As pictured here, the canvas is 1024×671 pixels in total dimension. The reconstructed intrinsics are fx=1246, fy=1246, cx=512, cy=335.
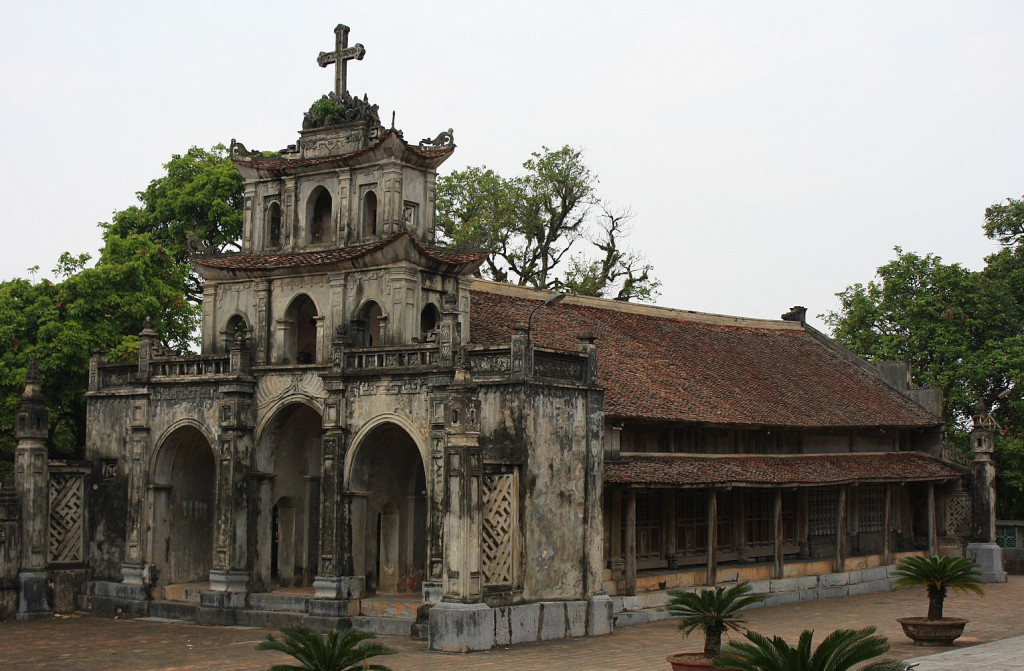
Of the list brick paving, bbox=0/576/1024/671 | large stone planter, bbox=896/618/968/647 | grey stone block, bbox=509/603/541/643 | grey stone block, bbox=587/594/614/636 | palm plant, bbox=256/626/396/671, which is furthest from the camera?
grey stone block, bbox=587/594/614/636

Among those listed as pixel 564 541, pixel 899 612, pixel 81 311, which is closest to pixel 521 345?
pixel 564 541

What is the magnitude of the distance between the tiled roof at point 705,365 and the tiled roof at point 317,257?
2.08 metres

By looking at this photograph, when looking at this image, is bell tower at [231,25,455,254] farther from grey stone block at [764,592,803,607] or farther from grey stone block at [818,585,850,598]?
grey stone block at [818,585,850,598]

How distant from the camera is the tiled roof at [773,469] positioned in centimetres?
2702

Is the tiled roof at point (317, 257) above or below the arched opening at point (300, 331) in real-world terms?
above

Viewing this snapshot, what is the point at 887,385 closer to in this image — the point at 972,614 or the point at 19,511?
the point at 972,614

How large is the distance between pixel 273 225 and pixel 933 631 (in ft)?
55.2

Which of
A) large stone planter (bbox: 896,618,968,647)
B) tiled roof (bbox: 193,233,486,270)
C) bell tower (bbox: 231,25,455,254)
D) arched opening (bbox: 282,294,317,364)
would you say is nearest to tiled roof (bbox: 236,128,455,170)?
bell tower (bbox: 231,25,455,254)

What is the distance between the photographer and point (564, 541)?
24.0 m

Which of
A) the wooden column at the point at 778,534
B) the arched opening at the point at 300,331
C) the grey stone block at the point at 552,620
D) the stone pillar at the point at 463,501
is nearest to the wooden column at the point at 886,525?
the wooden column at the point at 778,534

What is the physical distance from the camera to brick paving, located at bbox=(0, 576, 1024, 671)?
68.2 feet

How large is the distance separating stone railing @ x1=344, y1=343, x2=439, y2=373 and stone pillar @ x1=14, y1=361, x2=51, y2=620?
7.85m

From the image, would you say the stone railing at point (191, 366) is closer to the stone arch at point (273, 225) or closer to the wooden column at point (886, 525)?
the stone arch at point (273, 225)

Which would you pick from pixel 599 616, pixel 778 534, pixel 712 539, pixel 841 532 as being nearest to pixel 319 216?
pixel 599 616
